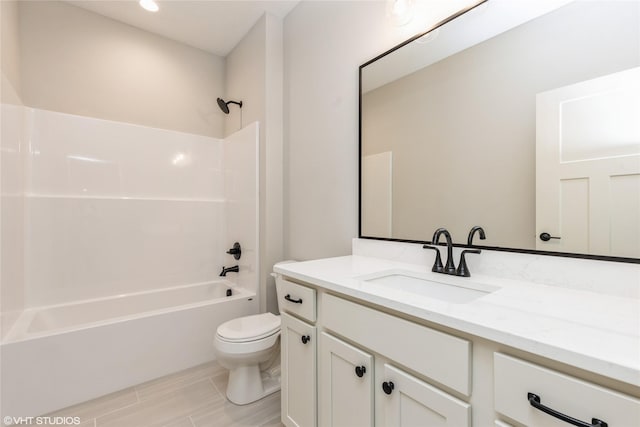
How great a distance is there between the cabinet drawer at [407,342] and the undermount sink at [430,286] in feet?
0.36

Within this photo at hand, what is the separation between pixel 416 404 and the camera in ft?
2.56

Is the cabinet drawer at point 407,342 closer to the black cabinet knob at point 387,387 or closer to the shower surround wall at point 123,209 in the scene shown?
the black cabinet knob at point 387,387

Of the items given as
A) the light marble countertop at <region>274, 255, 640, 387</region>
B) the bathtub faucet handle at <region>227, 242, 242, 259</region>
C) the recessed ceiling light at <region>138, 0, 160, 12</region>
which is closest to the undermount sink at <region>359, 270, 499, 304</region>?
the light marble countertop at <region>274, 255, 640, 387</region>

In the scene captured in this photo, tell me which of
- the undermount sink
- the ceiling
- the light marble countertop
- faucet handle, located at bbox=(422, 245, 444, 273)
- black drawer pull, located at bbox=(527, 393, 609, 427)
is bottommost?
black drawer pull, located at bbox=(527, 393, 609, 427)

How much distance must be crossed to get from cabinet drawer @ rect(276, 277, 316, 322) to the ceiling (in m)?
2.21

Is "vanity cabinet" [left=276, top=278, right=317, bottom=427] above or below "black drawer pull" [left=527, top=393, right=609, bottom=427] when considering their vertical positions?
below

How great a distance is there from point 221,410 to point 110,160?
2212 mm

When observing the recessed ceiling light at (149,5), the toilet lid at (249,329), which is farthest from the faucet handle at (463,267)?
the recessed ceiling light at (149,5)

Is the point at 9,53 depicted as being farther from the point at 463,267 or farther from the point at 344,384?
the point at 463,267

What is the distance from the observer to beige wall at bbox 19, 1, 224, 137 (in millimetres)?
2117

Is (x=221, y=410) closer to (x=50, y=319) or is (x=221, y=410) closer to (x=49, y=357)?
(x=49, y=357)

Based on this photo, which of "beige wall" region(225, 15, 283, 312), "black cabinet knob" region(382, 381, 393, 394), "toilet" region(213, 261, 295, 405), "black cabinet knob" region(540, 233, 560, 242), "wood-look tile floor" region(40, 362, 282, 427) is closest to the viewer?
"black cabinet knob" region(382, 381, 393, 394)

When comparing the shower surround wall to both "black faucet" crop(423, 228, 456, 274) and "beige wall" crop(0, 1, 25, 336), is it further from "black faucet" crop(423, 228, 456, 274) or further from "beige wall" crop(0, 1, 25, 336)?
"black faucet" crop(423, 228, 456, 274)

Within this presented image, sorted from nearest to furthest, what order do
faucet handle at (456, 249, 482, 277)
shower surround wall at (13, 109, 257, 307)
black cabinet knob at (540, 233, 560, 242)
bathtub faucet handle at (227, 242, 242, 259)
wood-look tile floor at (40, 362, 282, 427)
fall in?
black cabinet knob at (540, 233, 560, 242) → faucet handle at (456, 249, 482, 277) → wood-look tile floor at (40, 362, 282, 427) → shower surround wall at (13, 109, 257, 307) → bathtub faucet handle at (227, 242, 242, 259)
